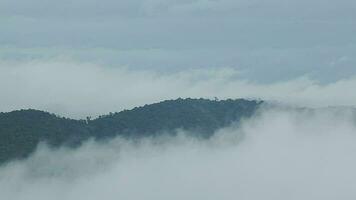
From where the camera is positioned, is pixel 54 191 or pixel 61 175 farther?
pixel 61 175

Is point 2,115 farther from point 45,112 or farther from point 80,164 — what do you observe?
point 80,164

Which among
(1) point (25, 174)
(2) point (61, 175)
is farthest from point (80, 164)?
(1) point (25, 174)

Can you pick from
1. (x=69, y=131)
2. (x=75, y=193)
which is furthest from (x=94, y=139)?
(x=75, y=193)

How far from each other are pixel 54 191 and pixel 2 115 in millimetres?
23708

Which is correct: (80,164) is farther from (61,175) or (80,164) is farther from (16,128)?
(16,128)

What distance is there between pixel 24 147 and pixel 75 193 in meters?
15.5

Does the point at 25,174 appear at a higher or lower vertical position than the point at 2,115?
lower

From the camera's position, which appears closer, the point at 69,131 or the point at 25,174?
the point at 25,174

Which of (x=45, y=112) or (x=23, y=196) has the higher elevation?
(x=45, y=112)

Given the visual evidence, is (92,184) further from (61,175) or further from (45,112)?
(45,112)

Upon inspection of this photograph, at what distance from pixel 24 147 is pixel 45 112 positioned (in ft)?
39.5

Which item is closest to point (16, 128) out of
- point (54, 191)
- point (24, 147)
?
point (24, 147)

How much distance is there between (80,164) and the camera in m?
192

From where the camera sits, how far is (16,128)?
182m
